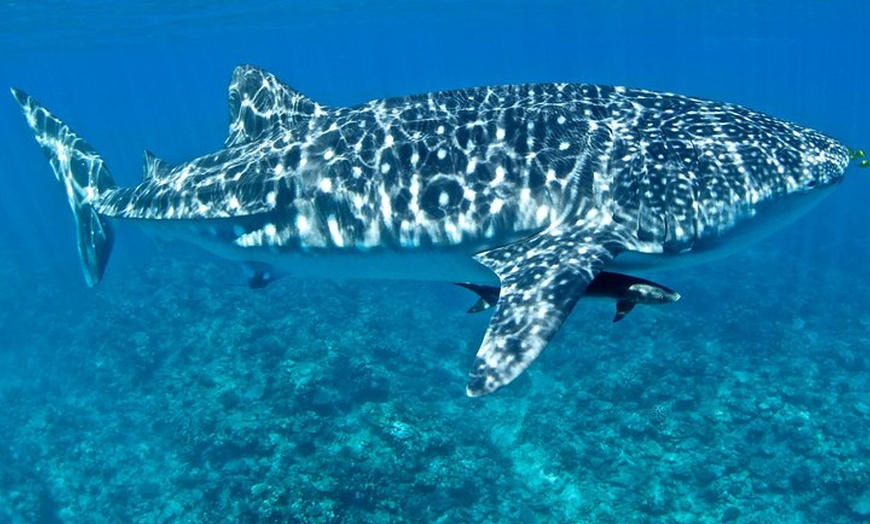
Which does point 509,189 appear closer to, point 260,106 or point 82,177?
point 260,106

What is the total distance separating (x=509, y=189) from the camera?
709 cm

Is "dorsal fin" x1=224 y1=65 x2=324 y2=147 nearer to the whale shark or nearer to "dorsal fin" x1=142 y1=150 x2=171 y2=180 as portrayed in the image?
the whale shark

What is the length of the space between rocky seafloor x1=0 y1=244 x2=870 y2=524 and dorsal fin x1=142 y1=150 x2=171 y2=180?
2.70 m

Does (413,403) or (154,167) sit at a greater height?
(154,167)

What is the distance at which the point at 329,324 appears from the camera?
65.0 feet

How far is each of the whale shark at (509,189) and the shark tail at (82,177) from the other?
2.51 m

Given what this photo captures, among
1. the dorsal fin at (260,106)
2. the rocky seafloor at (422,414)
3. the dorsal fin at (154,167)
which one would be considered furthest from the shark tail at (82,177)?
the dorsal fin at (260,106)

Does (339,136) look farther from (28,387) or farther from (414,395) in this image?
(28,387)

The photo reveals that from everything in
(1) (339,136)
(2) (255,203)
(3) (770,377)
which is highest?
(1) (339,136)

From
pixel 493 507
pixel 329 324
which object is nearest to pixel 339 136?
pixel 493 507

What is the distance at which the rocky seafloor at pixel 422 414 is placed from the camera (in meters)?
12.1

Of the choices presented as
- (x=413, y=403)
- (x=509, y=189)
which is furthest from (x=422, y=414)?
(x=509, y=189)

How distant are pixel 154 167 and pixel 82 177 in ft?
6.18

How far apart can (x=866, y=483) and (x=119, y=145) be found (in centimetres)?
7936
